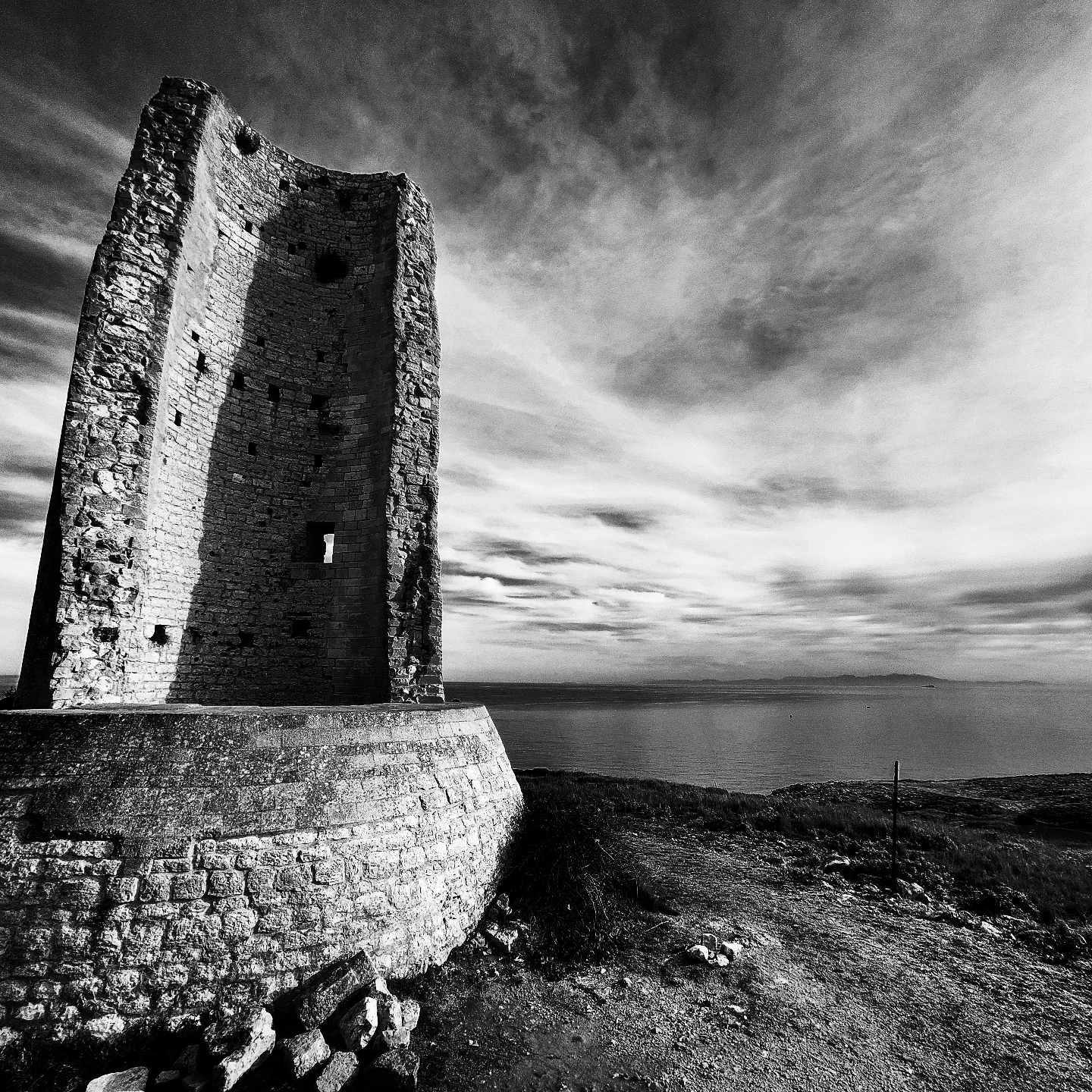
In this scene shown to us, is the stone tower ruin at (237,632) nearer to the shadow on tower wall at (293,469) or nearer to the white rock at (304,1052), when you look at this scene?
the shadow on tower wall at (293,469)

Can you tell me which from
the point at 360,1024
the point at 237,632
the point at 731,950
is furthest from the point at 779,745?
the point at 360,1024

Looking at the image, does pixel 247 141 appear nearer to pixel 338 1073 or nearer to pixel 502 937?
pixel 502 937

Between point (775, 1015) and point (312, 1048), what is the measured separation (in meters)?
3.94

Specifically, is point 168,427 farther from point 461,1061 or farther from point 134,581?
point 461,1061

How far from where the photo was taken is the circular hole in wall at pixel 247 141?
10.3 m

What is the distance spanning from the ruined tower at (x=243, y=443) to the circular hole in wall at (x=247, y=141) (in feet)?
0.17

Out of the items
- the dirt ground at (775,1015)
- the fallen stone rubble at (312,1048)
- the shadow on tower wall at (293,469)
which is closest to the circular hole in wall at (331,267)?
the shadow on tower wall at (293,469)

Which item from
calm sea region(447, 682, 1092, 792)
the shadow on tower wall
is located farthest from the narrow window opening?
calm sea region(447, 682, 1092, 792)

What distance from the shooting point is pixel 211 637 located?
8.97 metres

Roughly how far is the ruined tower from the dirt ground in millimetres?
4664

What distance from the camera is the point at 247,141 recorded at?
10.4 metres

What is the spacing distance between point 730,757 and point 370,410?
1136 inches

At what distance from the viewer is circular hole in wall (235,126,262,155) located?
10289 mm

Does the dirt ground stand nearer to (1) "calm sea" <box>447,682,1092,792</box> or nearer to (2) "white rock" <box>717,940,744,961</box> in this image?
(2) "white rock" <box>717,940,744,961</box>
